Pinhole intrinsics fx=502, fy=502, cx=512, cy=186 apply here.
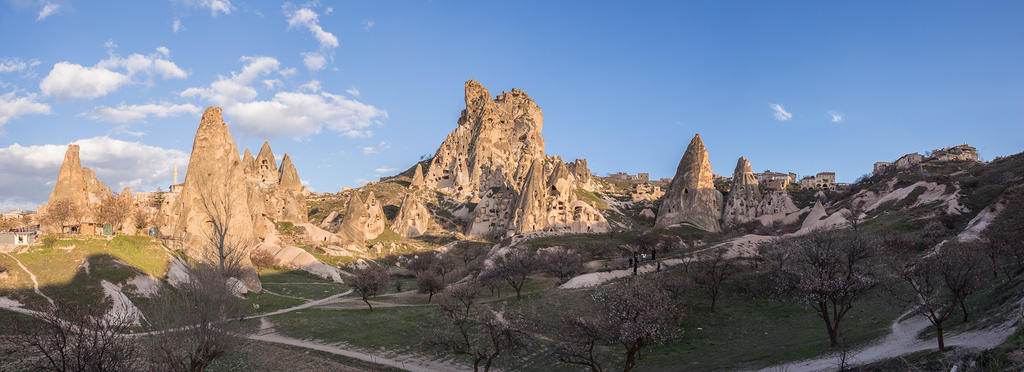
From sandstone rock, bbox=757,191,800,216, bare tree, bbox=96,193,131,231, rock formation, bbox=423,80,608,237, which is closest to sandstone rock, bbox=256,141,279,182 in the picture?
rock formation, bbox=423,80,608,237

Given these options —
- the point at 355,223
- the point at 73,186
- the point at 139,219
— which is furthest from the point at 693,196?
the point at 73,186

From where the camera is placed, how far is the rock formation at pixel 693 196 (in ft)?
352

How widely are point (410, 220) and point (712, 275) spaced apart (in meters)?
92.6

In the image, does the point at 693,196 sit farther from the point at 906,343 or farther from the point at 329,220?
the point at 906,343

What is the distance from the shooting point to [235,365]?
28172 mm

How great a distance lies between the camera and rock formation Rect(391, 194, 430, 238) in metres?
124

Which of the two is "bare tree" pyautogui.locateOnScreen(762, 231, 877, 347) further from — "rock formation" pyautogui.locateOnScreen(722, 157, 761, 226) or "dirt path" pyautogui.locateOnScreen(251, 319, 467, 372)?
"rock formation" pyautogui.locateOnScreen(722, 157, 761, 226)

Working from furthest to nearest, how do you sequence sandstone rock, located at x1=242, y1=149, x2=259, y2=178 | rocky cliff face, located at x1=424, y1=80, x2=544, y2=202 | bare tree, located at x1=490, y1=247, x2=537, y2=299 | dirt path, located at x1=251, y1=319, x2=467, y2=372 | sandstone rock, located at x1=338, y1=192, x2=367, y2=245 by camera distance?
rocky cliff face, located at x1=424, y1=80, x2=544, y2=202 < sandstone rock, located at x1=242, y1=149, x2=259, y2=178 < sandstone rock, located at x1=338, y1=192, x2=367, y2=245 < bare tree, located at x1=490, y1=247, x2=537, y2=299 < dirt path, located at x1=251, y1=319, x2=467, y2=372

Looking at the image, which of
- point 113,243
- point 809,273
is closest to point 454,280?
point 113,243

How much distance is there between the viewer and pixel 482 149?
16388 cm

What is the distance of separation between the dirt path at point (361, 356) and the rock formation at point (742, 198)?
296ft

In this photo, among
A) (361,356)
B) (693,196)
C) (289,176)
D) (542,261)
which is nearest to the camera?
(361,356)

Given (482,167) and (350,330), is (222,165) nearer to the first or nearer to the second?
(350,330)

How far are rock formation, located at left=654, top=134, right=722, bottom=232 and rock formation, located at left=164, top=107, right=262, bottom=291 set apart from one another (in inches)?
3138
